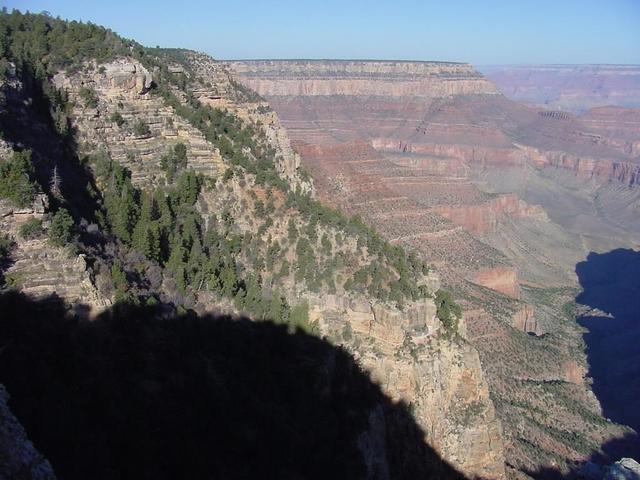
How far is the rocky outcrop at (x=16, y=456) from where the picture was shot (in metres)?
10.4

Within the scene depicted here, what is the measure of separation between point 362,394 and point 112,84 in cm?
1724

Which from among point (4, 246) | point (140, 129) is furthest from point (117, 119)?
point (4, 246)

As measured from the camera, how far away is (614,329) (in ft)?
259

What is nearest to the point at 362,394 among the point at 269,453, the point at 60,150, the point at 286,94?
the point at 269,453

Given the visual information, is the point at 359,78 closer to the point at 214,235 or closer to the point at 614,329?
the point at 614,329

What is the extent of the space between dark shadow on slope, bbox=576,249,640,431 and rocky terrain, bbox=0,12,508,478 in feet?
112

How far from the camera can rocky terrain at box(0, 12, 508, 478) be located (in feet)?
79.2

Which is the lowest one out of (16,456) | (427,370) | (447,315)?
(427,370)

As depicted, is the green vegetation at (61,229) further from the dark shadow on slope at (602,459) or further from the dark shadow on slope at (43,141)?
the dark shadow on slope at (602,459)

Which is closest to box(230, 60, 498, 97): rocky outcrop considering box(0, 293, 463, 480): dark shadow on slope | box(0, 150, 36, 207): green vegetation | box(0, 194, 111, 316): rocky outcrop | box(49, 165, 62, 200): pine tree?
box(49, 165, 62, 200): pine tree

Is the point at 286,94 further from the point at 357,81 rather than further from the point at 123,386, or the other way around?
the point at 123,386

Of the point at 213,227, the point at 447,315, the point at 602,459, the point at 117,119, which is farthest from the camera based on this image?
the point at 602,459

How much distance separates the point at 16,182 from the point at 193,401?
27.3 feet


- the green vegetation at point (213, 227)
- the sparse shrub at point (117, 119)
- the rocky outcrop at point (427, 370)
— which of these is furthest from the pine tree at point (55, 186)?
the rocky outcrop at point (427, 370)
